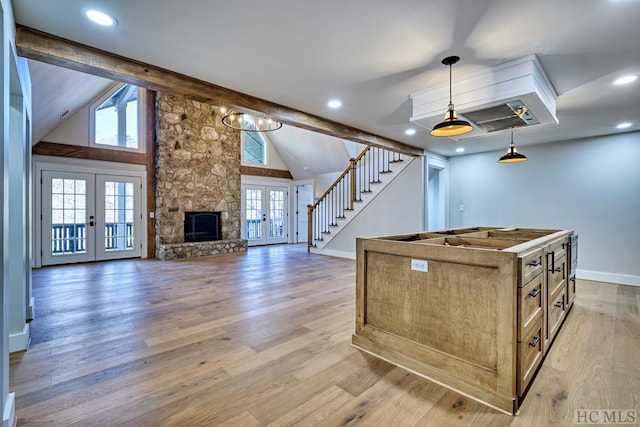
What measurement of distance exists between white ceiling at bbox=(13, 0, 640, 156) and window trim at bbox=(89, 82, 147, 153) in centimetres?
484

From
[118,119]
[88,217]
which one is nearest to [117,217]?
[88,217]

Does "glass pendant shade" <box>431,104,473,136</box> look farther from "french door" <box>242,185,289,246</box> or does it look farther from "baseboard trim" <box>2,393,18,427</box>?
"french door" <box>242,185,289,246</box>

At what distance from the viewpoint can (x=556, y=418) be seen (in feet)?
5.94

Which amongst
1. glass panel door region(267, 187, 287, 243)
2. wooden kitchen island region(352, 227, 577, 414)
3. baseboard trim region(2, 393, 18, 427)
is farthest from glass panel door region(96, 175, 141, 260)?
wooden kitchen island region(352, 227, 577, 414)

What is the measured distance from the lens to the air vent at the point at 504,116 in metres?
3.08

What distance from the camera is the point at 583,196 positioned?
547cm

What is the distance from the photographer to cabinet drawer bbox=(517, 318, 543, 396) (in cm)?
193

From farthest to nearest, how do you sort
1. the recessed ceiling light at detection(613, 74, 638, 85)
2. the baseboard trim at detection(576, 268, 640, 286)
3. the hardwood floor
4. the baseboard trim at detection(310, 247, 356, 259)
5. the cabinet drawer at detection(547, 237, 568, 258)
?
the baseboard trim at detection(310, 247, 356, 259) < the baseboard trim at detection(576, 268, 640, 286) < the recessed ceiling light at detection(613, 74, 638, 85) < the cabinet drawer at detection(547, 237, 568, 258) < the hardwood floor

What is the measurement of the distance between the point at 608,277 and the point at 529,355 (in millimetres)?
4746

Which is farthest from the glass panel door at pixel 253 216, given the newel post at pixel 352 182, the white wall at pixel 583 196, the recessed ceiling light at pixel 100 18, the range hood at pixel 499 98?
the recessed ceiling light at pixel 100 18

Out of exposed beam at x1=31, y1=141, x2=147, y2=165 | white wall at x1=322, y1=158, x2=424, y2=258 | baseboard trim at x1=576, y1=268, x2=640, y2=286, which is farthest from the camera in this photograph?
white wall at x1=322, y1=158, x2=424, y2=258

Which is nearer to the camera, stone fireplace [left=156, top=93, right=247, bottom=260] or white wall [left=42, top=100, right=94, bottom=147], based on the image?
white wall [left=42, top=100, right=94, bottom=147]

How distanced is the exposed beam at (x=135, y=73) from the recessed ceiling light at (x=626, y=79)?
11.2ft

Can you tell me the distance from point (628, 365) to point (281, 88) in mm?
4051
